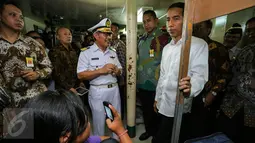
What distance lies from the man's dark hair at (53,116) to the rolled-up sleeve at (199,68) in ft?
2.51

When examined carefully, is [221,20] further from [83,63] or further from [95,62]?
[83,63]

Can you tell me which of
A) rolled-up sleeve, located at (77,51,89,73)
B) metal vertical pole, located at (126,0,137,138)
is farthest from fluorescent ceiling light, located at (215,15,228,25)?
rolled-up sleeve, located at (77,51,89,73)

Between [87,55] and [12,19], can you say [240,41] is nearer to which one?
[87,55]

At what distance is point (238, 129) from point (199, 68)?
783 mm

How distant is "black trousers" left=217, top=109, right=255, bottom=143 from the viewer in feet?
3.98

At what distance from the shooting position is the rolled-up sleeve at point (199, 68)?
96 cm

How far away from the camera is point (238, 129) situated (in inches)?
49.8

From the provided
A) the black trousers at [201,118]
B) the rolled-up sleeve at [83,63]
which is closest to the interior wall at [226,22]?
the black trousers at [201,118]

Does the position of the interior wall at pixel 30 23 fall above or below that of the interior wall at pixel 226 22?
above

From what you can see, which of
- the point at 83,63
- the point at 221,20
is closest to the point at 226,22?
the point at 221,20

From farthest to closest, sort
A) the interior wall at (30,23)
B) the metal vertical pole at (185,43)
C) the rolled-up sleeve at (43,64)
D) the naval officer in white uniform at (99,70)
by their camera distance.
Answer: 1. the interior wall at (30,23)
2. the naval officer in white uniform at (99,70)
3. the rolled-up sleeve at (43,64)
4. the metal vertical pole at (185,43)

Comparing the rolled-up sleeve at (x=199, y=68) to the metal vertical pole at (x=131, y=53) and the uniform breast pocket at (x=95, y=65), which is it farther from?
the uniform breast pocket at (x=95, y=65)

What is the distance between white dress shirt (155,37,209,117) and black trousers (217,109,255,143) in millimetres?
457

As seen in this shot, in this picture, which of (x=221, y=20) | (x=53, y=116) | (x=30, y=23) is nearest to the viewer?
(x=53, y=116)
